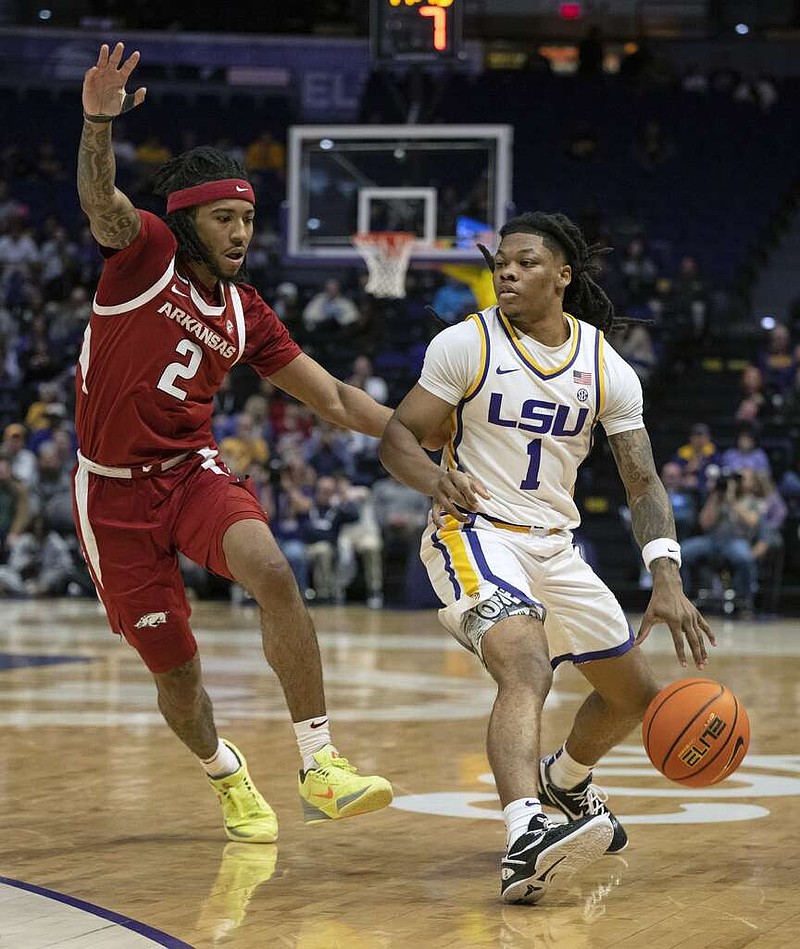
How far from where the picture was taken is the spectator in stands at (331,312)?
19938 mm

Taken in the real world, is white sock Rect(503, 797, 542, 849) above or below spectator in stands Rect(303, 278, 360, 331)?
below

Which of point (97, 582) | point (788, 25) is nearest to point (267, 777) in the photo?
point (97, 582)

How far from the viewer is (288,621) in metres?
5.02

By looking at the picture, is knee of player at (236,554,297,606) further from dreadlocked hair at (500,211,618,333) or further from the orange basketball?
dreadlocked hair at (500,211,618,333)

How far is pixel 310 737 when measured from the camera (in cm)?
508

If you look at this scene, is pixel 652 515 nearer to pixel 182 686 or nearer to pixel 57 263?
pixel 182 686

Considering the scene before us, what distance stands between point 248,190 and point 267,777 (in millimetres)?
2561

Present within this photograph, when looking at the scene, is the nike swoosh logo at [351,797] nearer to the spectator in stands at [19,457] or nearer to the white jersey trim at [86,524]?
the white jersey trim at [86,524]

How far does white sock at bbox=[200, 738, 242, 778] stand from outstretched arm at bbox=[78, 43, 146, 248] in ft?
5.67

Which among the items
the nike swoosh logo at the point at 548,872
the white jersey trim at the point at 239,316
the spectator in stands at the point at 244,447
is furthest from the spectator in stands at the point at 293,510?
the nike swoosh logo at the point at 548,872

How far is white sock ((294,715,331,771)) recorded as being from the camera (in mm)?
5059

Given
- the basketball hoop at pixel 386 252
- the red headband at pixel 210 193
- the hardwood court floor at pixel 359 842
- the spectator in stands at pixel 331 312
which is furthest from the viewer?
the spectator in stands at pixel 331 312

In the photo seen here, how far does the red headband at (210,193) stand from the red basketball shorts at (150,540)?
2.80 ft

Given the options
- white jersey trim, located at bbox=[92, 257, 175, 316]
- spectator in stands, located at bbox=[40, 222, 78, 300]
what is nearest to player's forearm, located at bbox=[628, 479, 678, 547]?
white jersey trim, located at bbox=[92, 257, 175, 316]
